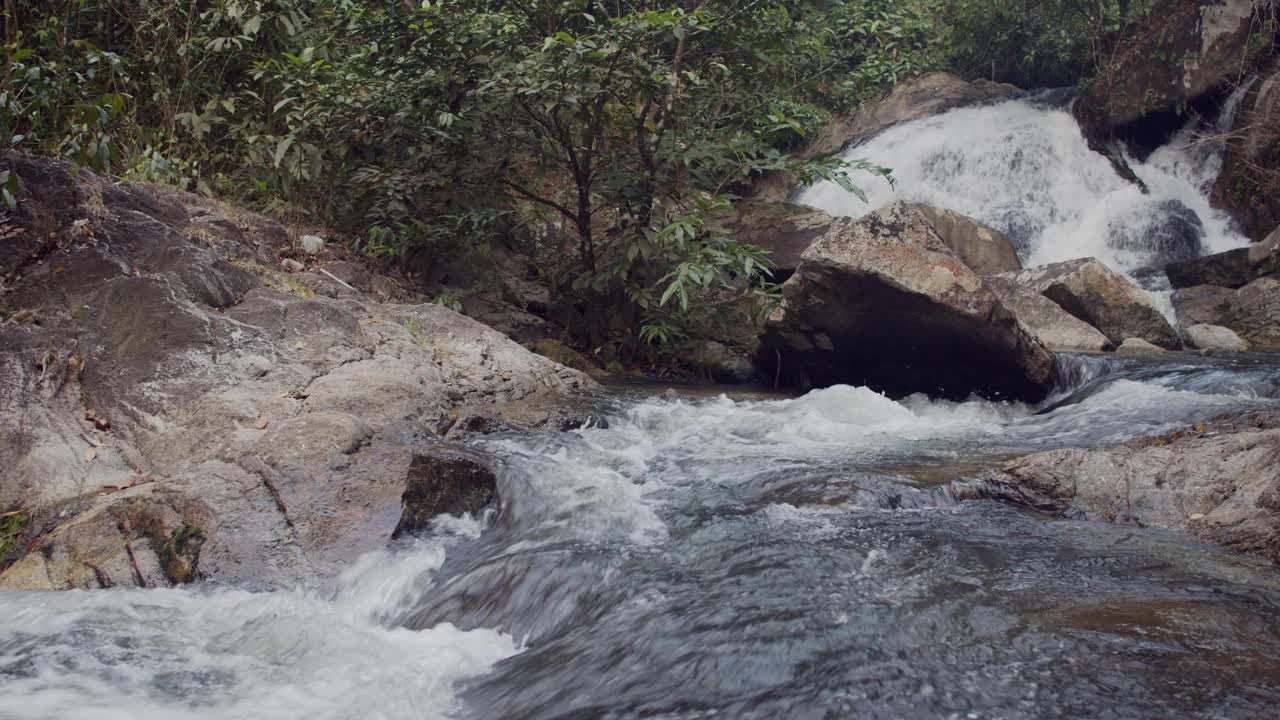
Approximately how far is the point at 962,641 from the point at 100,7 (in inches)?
298

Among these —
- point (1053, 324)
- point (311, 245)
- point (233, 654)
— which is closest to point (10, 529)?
point (233, 654)

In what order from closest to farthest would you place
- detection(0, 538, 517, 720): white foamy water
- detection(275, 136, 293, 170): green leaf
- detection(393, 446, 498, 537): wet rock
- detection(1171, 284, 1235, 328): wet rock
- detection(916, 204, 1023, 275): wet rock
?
detection(0, 538, 517, 720): white foamy water → detection(393, 446, 498, 537): wet rock → detection(275, 136, 293, 170): green leaf → detection(1171, 284, 1235, 328): wet rock → detection(916, 204, 1023, 275): wet rock

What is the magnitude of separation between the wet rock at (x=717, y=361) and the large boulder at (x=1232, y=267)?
6.00 metres

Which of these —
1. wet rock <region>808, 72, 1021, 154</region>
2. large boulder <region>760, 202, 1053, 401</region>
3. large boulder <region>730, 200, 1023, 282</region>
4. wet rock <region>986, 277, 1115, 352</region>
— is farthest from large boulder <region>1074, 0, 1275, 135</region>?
large boulder <region>760, 202, 1053, 401</region>

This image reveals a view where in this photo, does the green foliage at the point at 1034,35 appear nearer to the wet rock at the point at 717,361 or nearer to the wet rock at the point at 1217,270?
the wet rock at the point at 1217,270

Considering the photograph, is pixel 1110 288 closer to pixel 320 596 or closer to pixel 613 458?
pixel 613 458

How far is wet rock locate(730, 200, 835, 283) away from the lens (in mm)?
9383

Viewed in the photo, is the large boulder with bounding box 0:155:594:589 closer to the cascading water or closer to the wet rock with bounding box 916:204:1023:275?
the cascading water

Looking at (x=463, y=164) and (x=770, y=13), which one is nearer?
(x=770, y=13)

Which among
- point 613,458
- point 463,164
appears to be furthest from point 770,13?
point 613,458

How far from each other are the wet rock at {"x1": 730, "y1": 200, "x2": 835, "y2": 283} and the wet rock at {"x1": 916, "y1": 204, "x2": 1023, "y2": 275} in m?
2.07

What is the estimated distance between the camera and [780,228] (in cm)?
977

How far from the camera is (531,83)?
5.85 meters

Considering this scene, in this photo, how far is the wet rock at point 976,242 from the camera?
35.8ft
